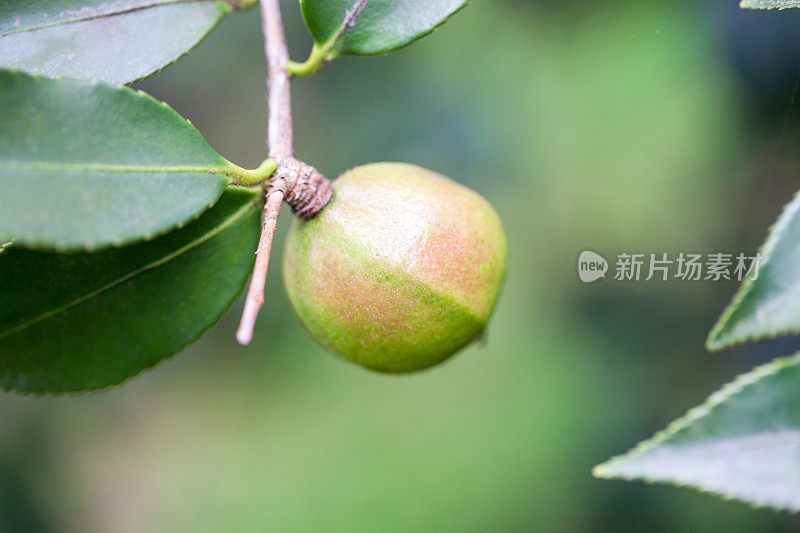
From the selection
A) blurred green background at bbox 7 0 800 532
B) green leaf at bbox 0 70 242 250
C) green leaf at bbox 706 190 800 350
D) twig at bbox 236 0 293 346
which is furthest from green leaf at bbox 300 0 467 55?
blurred green background at bbox 7 0 800 532

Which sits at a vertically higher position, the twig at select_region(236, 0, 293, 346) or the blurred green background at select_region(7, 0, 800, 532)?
the twig at select_region(236, 0, 293, 346)

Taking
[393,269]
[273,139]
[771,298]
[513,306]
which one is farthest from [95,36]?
[513,306]

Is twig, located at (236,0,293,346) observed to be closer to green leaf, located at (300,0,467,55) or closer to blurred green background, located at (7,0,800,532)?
green leaf, located at (300,0,467,55)

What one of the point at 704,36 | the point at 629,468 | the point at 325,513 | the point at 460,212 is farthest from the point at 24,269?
the point at 325,513

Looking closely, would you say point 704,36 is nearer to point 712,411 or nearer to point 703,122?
point 703,122

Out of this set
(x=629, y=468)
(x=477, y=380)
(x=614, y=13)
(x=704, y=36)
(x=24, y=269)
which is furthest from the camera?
(x=477, y=380)
